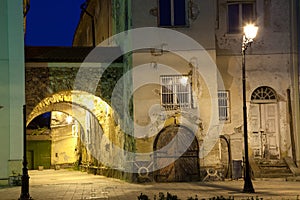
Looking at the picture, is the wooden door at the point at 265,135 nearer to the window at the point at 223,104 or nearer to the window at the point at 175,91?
the window at the point at 223,104

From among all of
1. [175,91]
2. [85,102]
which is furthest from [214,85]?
[85,102]

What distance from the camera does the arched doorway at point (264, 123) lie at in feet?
79.7

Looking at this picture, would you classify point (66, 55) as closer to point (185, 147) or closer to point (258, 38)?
point (185, 147)

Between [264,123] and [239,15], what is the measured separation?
466cm

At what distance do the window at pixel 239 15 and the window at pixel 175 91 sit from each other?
126 inches

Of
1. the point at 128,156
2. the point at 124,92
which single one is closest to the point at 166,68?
the point at 124,92

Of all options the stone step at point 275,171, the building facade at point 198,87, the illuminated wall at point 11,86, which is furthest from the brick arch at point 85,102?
the stone step at point 275,171

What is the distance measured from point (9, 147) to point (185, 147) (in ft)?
22.7

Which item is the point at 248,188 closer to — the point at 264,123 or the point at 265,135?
the point at 265,135

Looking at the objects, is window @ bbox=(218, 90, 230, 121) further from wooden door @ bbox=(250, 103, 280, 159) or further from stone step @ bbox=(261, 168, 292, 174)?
stone step @ bbox=(261, 168, 292, 174)

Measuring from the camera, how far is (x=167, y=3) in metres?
23.7

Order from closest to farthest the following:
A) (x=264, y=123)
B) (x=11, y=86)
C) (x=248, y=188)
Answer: (x=248, y=188), (x=11, y=86), (x=264, y=123)

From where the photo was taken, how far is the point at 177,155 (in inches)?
917

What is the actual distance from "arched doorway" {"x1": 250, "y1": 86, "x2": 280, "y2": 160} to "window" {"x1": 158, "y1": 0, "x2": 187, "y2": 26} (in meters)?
4.39
